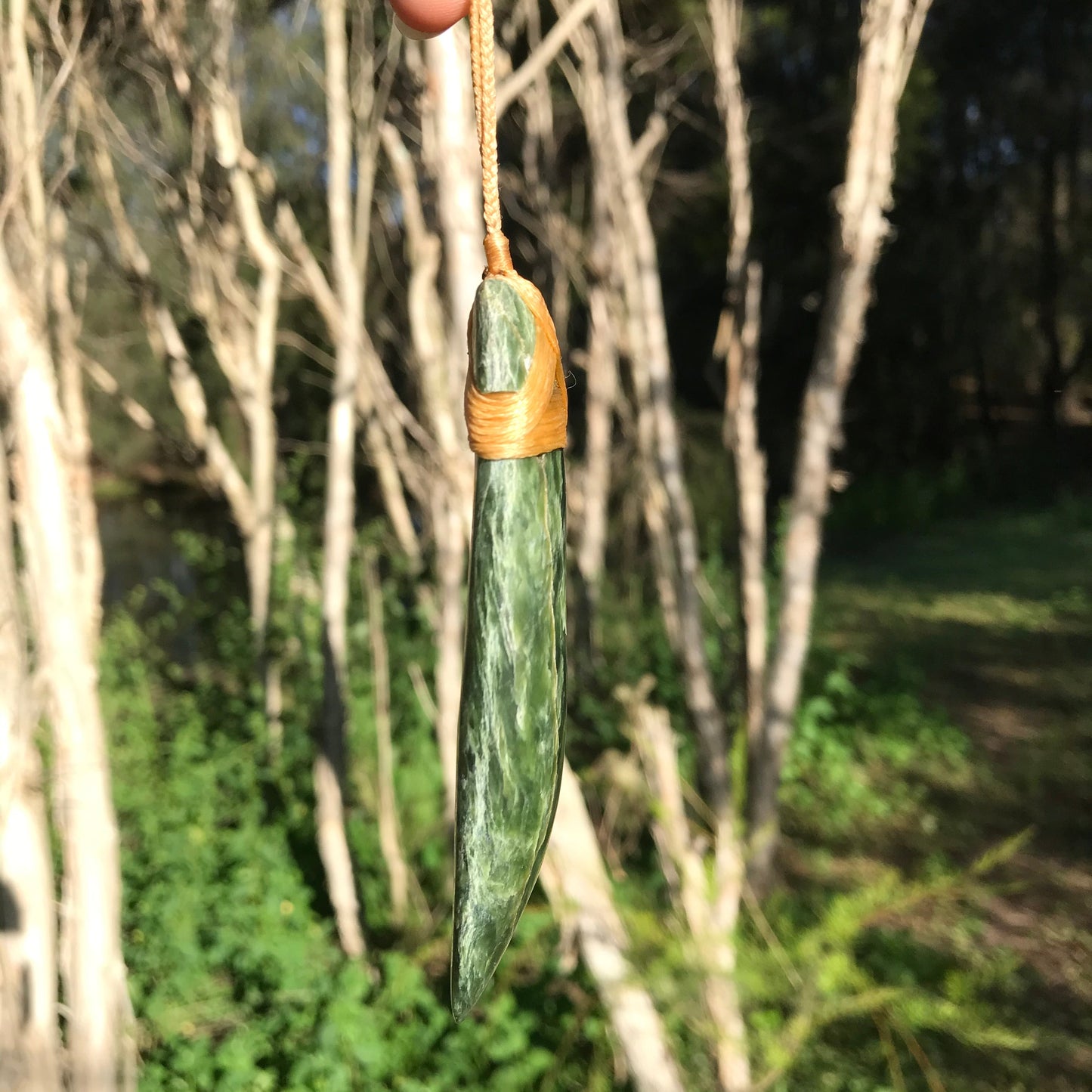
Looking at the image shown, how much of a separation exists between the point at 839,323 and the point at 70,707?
1.94m

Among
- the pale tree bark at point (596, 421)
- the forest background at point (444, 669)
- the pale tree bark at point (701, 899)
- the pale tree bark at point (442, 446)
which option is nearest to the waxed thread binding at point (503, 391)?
the forest background at point (444, 669)

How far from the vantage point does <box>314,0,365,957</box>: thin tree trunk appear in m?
2.51

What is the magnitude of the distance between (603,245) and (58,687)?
233cm

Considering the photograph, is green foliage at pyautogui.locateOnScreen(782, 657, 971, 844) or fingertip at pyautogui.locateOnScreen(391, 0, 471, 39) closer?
fingertip at pyautogui.locateOnScreen(391, 0, 471, 39)

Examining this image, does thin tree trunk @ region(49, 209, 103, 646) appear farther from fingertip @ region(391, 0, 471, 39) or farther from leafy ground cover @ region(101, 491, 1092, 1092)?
fingertip @ region(391, 0, 471, 39)

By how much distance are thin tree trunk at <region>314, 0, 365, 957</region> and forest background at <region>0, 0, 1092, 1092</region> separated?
0.01 m

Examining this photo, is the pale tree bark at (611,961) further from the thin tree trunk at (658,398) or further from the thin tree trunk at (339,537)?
the thin tree trunk at (339,537)

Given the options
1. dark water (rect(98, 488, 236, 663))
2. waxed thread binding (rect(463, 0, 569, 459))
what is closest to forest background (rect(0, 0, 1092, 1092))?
dark water (rect(98, 488, 236, 663))

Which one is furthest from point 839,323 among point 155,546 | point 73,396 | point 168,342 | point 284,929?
point 155,546

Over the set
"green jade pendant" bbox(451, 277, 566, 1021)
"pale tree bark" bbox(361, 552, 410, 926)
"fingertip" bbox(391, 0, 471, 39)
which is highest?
"fingertip" bbox(391, 0, 471, 39)

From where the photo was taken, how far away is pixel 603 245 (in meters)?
3.20

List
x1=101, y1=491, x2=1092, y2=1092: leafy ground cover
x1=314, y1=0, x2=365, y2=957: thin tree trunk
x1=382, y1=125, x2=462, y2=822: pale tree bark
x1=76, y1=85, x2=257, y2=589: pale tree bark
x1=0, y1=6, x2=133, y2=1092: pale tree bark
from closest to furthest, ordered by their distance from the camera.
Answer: x1=0, y1=6, x2=133, y2=1092: pale tree bark, x1=382, y1=125, x2=462, y2=822: pale tree bark, x1=101, y1=491, x2=1092, y2=1092: leafy ground cover, x1=314, y1=0, x2=365, y2=957: thin tree trunk, x1=76, y1=85, x2=257, y2=589: pale tree bark

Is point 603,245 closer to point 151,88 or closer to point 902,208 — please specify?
point 151,88

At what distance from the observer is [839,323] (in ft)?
7.30
